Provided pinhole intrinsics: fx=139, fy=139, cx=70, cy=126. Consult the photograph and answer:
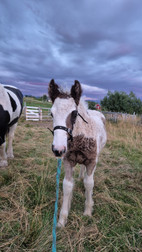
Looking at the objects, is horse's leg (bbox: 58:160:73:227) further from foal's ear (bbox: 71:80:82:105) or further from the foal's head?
foal's ear (bbox: 71:80:82:105)

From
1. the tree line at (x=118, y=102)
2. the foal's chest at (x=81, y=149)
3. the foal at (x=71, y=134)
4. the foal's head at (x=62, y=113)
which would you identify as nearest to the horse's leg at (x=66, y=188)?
the foal at (x=71, y=134)

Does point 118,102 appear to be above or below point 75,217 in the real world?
above

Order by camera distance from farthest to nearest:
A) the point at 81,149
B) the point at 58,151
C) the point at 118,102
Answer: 1. the point at 118,102
2. the point at 81,149
3. the point at 58,151

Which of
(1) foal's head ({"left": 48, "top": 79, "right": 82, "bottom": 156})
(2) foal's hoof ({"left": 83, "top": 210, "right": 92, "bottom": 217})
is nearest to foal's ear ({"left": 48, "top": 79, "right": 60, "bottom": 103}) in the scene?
(1) foal's head ({"left": 48, "top": 79, "right": 82, "bottom": 156})

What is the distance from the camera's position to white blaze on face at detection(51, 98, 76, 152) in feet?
4.94

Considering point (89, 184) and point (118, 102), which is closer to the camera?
point (89, 184)

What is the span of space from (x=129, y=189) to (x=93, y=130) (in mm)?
1945

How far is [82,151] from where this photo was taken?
211cm

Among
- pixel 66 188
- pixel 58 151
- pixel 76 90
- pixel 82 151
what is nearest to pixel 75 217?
pixel 66 188

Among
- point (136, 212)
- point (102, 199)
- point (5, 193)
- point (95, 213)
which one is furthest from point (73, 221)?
point (5, 193)

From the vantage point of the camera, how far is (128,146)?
653 cm

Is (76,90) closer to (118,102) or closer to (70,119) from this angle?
(70,119)

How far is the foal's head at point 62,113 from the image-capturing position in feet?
4.97

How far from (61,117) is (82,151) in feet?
2.39
